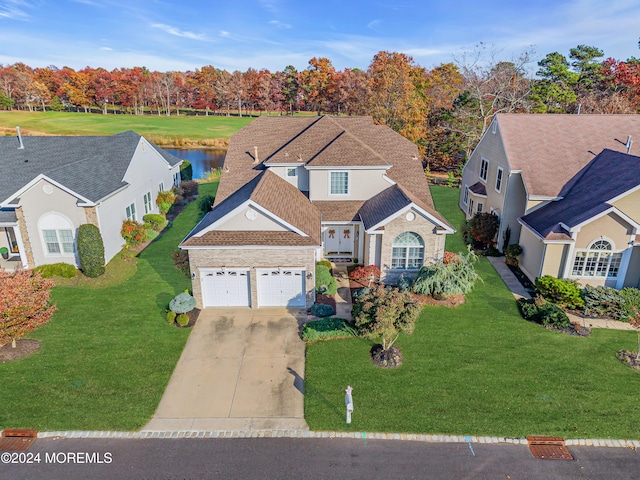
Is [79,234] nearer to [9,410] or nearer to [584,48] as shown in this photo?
[9,410]

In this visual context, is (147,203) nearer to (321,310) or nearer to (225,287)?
(225,287)

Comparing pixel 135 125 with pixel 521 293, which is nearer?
pixel 521 293

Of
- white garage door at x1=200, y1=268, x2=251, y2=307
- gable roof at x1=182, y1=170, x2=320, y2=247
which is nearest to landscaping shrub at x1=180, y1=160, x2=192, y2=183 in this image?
gable roof at x1=182, y1=170, x2=320, y2=247

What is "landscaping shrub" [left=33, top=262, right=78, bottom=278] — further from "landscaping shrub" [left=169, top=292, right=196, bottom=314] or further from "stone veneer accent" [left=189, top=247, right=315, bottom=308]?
"stone veneer accent" [left=189, top=247, right=315, bottom=308]

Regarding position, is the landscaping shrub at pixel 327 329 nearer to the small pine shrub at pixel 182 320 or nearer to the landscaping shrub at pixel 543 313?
the small pine shrub at pixel 182 320

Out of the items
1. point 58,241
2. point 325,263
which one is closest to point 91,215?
point 58,241
